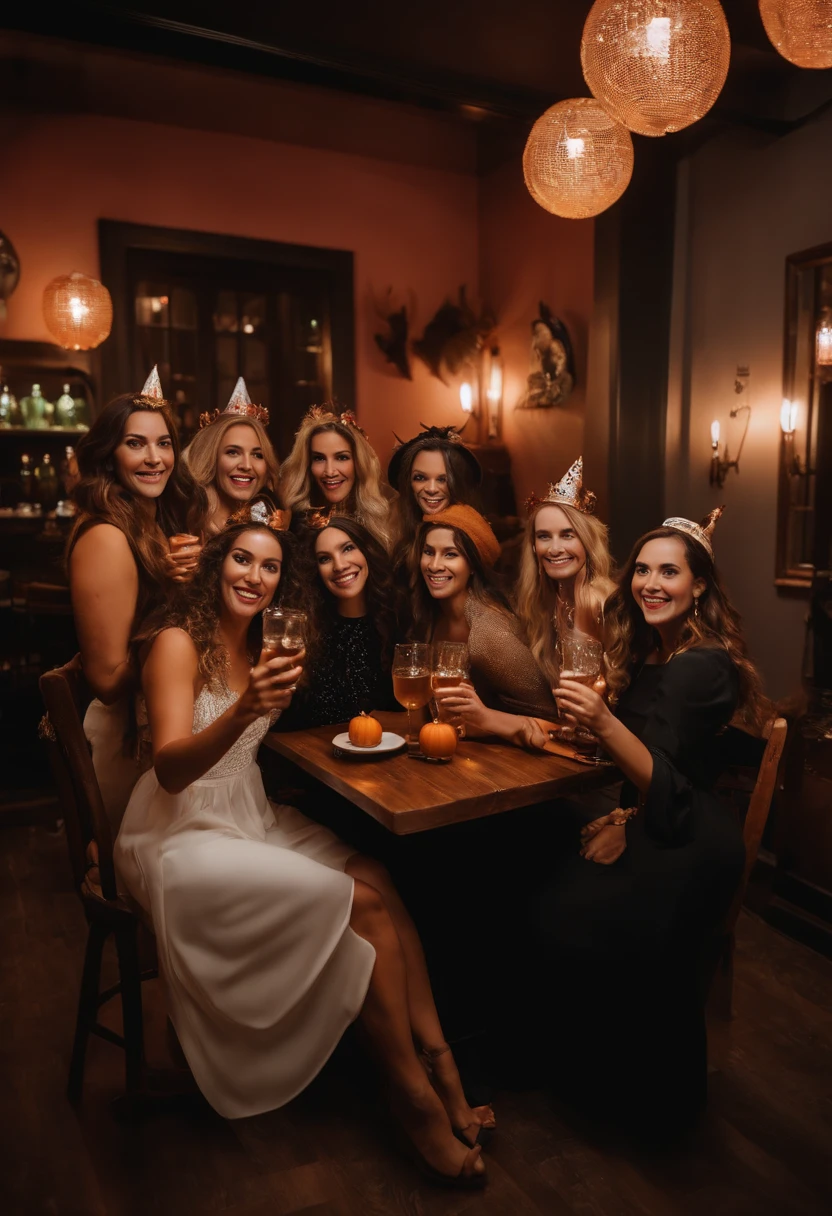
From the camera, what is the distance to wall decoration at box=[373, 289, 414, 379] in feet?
20.7

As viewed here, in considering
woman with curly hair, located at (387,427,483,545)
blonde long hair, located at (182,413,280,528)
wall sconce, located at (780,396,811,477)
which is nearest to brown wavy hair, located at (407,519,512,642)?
woman with curly hair, located at (387,427,483,545)

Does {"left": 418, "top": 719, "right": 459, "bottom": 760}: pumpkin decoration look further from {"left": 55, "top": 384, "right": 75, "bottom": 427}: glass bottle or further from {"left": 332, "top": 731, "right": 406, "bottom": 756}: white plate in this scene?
{"left": 55, "top": 384, "right": 75, "bottom": 427}: glass bottle

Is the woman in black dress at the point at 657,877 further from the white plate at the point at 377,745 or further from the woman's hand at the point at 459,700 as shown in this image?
the white plate at the point at 377,745

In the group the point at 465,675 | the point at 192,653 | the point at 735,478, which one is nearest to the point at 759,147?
the point at 735,478

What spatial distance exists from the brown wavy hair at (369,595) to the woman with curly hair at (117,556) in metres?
0.45

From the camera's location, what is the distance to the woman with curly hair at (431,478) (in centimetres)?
327

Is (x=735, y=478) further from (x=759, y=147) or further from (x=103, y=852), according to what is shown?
(x=103, y=852)

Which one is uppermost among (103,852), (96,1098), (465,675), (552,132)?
(552,132)

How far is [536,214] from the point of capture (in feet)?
19.4

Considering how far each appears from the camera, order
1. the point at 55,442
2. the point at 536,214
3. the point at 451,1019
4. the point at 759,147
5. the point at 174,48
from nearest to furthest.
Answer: the point at 451,1019, the point at 174,48, the point at 759,147, the point at 55,442, the point at 536,214

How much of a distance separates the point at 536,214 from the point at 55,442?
3283 mm

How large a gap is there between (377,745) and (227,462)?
4.63ft

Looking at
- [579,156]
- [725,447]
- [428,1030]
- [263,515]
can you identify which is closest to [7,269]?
[263,515]

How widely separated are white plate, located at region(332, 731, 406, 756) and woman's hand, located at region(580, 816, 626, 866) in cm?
54
